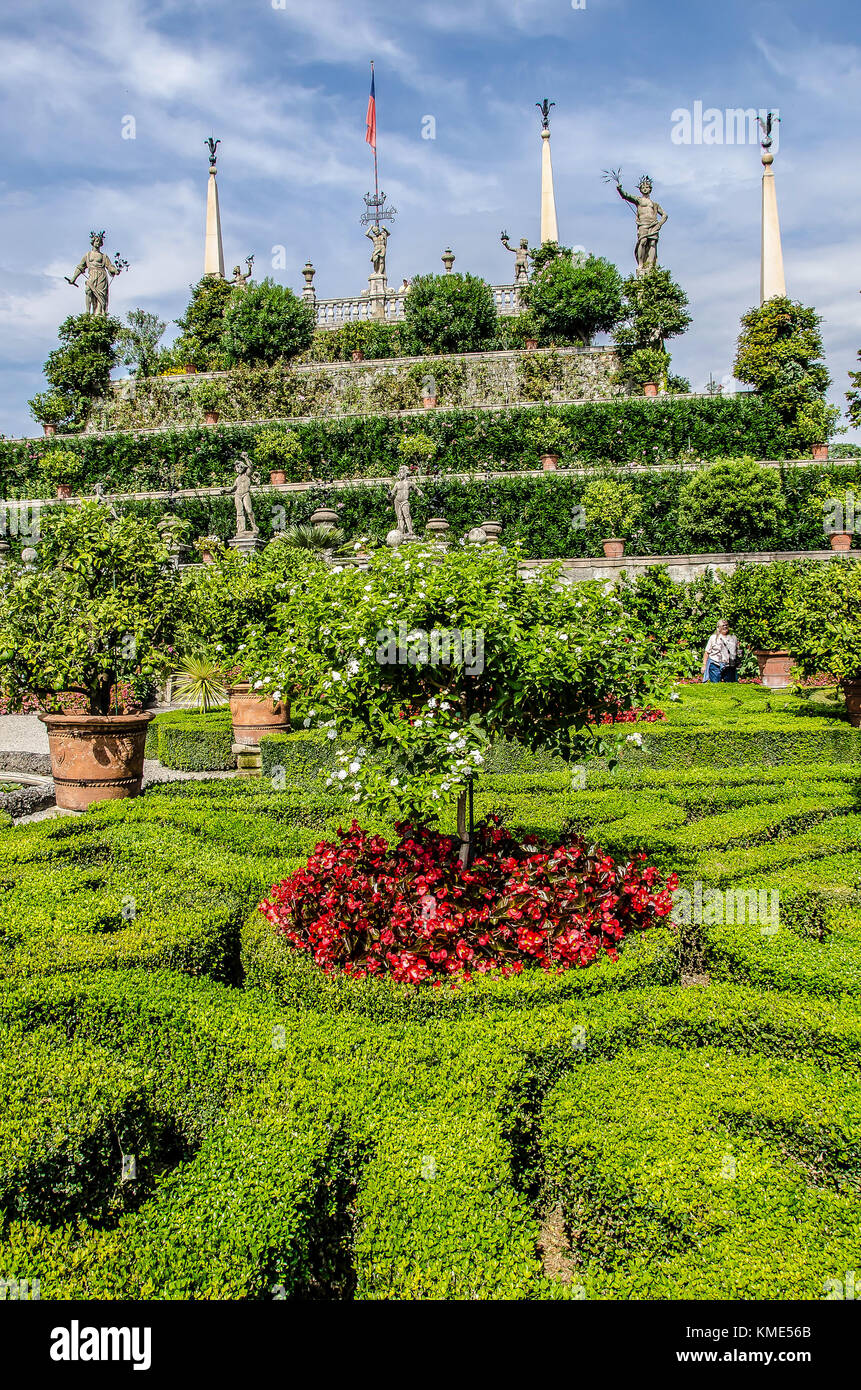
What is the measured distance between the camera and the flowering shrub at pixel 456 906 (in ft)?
13.6

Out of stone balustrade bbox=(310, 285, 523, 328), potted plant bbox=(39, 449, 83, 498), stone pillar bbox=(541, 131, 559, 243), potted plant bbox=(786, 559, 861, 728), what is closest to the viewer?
potted plant bbox=(786, 559, 861, 728)

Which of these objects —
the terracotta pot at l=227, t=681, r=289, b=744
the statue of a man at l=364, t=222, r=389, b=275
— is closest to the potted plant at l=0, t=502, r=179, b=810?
the terracotta pot at l=227, t=681, r=289, b=744

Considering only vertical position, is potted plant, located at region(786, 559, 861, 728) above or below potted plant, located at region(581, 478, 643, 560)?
below

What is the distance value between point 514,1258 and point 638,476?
2408 cm

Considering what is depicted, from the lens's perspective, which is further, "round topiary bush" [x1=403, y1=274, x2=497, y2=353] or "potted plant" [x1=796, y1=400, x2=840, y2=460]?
"round topiary bush" [x1=403, y1=274, x2=497, y2=353]

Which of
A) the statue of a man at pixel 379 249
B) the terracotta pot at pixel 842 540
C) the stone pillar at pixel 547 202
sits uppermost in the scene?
the stone pillar at pixel 547 202

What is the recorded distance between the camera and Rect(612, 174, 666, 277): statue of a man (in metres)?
30.2

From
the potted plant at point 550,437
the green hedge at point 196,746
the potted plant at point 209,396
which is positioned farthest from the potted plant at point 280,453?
the green hedge at point 196,746

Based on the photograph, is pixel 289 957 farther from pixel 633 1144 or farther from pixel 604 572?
pixel 604 572

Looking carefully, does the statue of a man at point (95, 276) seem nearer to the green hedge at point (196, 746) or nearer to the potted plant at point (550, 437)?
the potted plant at point (550, 437)

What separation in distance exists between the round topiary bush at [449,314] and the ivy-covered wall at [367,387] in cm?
126

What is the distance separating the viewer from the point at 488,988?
390 cm

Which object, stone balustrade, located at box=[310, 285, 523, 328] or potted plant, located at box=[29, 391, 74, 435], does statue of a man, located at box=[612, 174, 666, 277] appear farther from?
potted plant, located at box=[29, 391, 74, 435]

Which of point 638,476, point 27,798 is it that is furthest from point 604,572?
point 27,798
